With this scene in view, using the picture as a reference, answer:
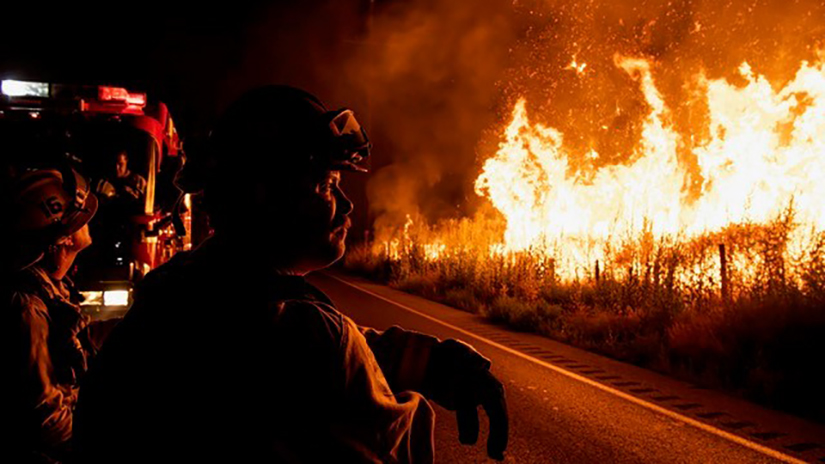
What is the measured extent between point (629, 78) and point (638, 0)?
2.53 metres

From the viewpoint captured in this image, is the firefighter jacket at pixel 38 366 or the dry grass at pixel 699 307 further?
the dry grass at pixel 699 307

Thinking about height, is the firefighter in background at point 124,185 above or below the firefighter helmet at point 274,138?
above

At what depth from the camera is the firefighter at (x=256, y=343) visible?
40.9 inches

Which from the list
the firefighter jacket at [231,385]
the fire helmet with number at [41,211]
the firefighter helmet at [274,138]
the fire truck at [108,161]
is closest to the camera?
the firefighter jacket at [231,385]

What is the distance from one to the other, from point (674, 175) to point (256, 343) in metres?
17.5

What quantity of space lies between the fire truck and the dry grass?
6.40 metres

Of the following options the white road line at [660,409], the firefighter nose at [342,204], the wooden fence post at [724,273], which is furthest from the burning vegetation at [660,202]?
the firefighter nose at [342,204]

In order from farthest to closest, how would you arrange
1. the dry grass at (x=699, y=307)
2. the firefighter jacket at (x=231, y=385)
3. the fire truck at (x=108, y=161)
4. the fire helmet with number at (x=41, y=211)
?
the dry grass at (x=699, y=307) → the fire truck at (x=108, y=161) → the fire helmet with number at (x=41, y=211) → the firefighter jacket at (x=231, y=385)

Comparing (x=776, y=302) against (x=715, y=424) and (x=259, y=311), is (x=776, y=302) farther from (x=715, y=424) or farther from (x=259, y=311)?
(x=259, y=311)

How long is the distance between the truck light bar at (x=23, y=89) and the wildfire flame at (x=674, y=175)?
33.5ft

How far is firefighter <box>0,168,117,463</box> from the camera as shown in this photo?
196 cm

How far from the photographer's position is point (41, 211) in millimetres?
2385

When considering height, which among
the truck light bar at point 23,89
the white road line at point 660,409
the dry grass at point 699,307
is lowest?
the white road line at point 660,409

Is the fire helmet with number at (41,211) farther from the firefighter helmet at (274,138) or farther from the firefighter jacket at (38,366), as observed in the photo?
the firefighter helmet at (274,138)
